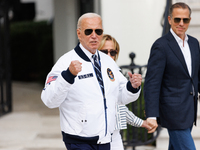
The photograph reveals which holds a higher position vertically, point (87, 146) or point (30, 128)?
point (87, 146)

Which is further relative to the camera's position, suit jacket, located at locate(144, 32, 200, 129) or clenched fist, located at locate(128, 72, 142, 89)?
suit jacket, located at locate(144, 32, 200, 129)

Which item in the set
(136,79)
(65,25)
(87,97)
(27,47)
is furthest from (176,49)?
(27,47)

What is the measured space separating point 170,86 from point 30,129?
430 cm

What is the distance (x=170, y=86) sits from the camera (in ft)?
10.3

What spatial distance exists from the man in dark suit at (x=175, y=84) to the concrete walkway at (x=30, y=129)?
2.33 meters

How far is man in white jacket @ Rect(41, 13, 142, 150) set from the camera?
2488 mm

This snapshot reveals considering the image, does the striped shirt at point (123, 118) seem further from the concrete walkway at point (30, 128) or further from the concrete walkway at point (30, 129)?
the concrete walkway at point (30, 128)

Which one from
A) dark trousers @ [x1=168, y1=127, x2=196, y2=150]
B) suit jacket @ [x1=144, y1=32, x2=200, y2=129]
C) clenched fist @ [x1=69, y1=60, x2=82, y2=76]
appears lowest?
dark trousers @ [x1=168, y1=127, x2=196, y2=150]

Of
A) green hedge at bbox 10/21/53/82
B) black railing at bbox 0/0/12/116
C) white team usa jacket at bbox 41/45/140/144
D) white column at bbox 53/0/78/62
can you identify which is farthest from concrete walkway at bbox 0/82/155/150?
green hedge at bbox 10/21/53/82

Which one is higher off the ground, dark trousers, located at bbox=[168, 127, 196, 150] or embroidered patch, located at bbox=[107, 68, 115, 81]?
embroidered patch, located at bbox=[107, 68, 115, 81]

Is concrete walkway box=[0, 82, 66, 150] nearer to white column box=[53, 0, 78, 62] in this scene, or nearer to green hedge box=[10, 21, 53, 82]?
white column box=[53, 0, 78, 62]

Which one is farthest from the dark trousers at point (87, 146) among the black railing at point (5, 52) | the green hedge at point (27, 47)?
the green hedge at point (27, 47)

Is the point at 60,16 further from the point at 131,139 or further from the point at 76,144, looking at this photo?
the point at 76,144

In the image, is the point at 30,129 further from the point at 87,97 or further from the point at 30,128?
the point at 87,97
